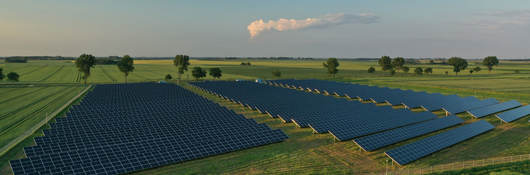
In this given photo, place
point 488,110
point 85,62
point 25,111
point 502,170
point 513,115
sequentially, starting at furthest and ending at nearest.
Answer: point 85,62, point 25,111, point 488,110, point 513,115, point 502,170

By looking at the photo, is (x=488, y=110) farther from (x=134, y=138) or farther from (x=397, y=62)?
(x=397, y=62)

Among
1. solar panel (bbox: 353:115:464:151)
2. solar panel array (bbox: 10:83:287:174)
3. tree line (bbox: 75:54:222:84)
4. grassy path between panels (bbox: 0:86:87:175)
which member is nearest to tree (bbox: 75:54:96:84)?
tree line (bbox: 75:54:222:84)

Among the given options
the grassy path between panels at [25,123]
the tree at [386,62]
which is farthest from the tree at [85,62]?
the tree at [386,62]

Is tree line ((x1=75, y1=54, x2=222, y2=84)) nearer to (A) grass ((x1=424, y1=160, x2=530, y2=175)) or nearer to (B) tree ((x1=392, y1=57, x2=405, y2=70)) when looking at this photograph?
(A) grass ((x1=424, y1=160, x2=530, y2=175))

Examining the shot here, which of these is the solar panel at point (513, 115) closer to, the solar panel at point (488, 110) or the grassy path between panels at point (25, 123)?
the solar panel at point (488, 110)

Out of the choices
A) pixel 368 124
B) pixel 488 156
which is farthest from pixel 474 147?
pixel 368 124

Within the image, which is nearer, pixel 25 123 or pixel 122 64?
pixel 25 123

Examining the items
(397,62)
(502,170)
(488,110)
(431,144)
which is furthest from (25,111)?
(397,62)

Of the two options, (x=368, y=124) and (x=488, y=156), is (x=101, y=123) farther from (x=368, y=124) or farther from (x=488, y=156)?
(x=488, y=156)
